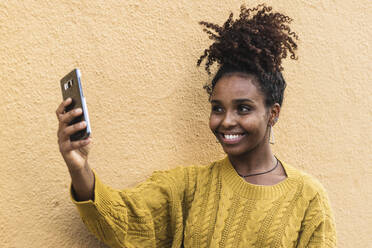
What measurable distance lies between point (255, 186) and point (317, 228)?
12.2 inches

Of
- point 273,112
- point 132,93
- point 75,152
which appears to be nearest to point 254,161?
point 273,112

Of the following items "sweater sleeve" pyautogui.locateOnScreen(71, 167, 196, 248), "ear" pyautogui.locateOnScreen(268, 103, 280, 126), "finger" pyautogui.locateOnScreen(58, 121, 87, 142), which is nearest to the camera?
"finger" pyautogui.locateOnScreen(58, 121, 87, 142)

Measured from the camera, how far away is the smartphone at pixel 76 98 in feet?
4.51

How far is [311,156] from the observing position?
2602 millimetres

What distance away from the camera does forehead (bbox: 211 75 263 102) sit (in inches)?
69.4

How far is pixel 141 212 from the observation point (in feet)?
5.74

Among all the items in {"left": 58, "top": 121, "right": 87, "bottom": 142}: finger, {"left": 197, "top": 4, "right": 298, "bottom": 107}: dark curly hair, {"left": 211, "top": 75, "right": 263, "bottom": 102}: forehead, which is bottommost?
{"left": 58, "top": 121, "right": 87, "bottom": 142}: finger

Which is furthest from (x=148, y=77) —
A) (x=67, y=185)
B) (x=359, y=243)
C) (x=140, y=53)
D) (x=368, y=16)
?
(x=359, y=243)

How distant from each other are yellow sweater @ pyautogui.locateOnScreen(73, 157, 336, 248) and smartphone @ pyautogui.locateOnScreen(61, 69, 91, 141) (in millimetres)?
345

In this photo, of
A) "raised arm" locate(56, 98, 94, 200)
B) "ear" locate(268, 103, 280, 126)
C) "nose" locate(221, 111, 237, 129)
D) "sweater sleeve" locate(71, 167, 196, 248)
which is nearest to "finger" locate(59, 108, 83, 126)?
"raised arm" locate(56, 98, 94, 200)

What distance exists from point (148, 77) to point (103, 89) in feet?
0.76

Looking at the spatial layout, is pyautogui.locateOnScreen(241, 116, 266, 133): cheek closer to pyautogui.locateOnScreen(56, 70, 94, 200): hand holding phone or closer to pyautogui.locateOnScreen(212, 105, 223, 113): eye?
pyautogui.locateOnScreen(212, 105, 223, 113): eye

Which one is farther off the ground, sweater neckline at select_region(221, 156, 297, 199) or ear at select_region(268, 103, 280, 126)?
ear at select_region(268, 103, 280, 126)

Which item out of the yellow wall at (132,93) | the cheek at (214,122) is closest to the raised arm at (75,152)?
the yellow wall at (132,93)
